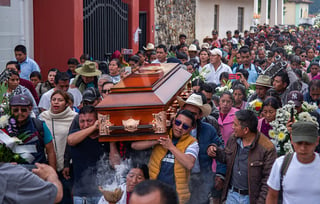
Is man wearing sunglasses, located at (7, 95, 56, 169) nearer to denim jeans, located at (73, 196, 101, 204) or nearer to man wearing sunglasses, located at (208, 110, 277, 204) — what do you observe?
denim jeans, located at (73, 196, 101, 204)

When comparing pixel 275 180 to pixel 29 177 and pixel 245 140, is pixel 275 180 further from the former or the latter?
pixel 29 177

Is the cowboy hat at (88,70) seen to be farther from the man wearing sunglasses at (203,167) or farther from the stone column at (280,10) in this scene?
the stone column at (280,10)

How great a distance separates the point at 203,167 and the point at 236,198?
438 mm

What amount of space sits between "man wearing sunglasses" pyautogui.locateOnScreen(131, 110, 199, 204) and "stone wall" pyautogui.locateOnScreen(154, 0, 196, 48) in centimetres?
1350

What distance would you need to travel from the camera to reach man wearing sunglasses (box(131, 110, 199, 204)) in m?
4.93

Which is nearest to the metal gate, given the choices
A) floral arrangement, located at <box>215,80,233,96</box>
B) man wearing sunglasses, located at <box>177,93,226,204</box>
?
floral arrangement, located at <box>215,80,233,96</box>

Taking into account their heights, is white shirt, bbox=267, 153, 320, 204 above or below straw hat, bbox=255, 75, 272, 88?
below

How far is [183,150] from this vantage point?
505 centimetres

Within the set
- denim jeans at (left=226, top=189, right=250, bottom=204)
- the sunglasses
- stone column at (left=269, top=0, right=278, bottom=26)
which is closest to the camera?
the sunglasses

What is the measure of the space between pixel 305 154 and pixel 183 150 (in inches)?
42.5

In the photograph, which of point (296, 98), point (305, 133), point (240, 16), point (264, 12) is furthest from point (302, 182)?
point (264, 12)

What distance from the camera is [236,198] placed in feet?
17.2

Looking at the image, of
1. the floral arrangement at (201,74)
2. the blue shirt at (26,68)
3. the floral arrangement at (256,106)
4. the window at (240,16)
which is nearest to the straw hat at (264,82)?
the floral arrangement at (256,106)

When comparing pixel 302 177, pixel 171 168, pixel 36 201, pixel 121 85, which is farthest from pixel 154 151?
pixel 36 201
